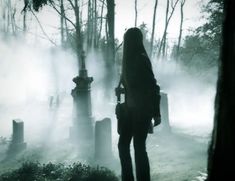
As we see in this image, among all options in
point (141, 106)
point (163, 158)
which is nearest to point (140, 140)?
point (141, 106)

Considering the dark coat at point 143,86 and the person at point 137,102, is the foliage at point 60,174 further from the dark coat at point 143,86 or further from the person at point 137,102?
the dark coat at point 143,86

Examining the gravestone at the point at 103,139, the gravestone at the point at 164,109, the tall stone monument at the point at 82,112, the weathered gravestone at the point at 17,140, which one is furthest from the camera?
the tall stone monument at the point at 82,112

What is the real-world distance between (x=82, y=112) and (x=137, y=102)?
8.38 m

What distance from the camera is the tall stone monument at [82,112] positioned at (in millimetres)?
12469

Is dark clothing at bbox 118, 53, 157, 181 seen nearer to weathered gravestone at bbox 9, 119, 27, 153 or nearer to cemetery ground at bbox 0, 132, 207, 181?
cemetery ground at bbox 0, 132, 207, 181

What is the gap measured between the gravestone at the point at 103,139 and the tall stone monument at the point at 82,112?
9.18 ft

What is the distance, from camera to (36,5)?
32.0 ft

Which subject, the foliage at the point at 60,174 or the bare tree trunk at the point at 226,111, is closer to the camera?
the bare tree trunk at the point at 226,111

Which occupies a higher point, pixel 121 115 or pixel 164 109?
pixel 121 115

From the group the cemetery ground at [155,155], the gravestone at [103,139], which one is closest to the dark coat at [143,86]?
the cemetery ground at [155,155]

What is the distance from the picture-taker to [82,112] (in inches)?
504

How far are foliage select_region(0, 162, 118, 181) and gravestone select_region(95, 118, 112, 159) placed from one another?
242 centimetres

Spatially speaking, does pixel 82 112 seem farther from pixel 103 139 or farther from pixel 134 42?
pixel 134 42

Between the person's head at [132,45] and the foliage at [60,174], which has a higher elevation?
the person's head at [132,45]
